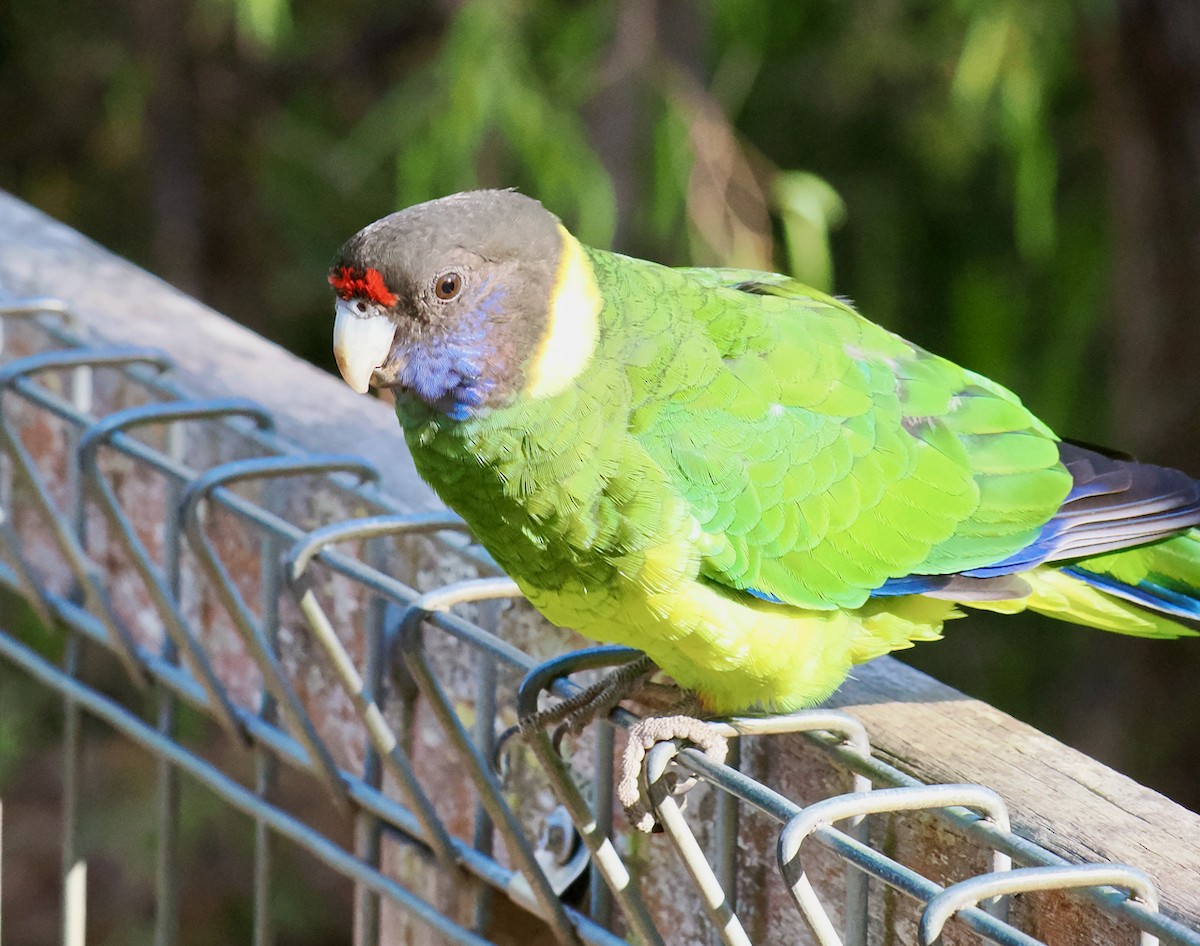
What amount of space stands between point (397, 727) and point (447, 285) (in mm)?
420

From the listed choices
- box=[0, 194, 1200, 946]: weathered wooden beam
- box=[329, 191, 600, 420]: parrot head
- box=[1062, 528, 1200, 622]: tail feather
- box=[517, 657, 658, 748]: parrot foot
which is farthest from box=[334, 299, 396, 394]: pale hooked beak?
box=[1062, 528, 1200, 622]: tail feather

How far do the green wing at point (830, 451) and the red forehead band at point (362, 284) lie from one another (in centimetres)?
27

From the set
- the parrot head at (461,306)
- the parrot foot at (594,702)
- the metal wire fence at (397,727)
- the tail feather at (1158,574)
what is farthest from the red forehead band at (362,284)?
the tail feather at (1158,574)

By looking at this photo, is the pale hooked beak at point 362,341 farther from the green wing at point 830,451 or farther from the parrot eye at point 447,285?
the green wing at point 830,451

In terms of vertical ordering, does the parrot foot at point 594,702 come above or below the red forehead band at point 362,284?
below

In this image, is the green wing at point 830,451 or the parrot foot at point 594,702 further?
the green wing at point 830,451

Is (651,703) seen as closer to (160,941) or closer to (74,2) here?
(160,941)

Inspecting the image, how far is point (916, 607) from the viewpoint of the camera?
1.55 meters

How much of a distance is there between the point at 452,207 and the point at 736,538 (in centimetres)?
42

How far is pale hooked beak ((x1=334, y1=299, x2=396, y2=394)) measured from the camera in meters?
1.39

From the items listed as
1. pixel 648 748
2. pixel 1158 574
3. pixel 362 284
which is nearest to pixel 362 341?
pixel 362 284

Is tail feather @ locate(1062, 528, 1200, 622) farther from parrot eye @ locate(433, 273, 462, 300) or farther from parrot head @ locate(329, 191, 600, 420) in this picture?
parrot eye @ locate(433, 273, 462, 300)

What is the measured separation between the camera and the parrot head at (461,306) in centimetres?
136

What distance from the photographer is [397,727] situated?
1.37 meters
